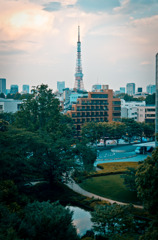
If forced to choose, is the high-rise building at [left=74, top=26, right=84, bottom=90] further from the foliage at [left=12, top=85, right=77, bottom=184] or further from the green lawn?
the green lawn

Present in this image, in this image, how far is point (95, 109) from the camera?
217ft

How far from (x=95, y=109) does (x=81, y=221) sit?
158 ft

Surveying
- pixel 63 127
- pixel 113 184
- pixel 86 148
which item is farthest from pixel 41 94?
pixel 113 184

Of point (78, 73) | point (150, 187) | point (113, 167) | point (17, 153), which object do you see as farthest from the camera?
point (78, 73)

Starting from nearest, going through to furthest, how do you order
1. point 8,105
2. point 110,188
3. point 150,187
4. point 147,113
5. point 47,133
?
point 150,187, point 110,188, point 47,133, point 8,105, point 147,113

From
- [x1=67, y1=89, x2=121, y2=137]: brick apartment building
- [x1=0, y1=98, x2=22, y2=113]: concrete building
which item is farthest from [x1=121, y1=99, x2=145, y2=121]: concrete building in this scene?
[x1=0, y1=98, x2=22, y2=113]: concrete building

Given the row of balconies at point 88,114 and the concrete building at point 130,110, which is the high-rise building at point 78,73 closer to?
the concrete building at point 130,110

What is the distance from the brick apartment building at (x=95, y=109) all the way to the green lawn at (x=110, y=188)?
3391cm

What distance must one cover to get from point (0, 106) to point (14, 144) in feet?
147

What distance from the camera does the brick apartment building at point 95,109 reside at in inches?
2509

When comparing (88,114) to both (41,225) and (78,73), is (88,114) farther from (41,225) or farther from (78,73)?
(78,73)

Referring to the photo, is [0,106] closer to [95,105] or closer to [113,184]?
[95,105]

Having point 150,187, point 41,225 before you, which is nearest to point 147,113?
point 150,187

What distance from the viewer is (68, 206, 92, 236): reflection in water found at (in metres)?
17.9
